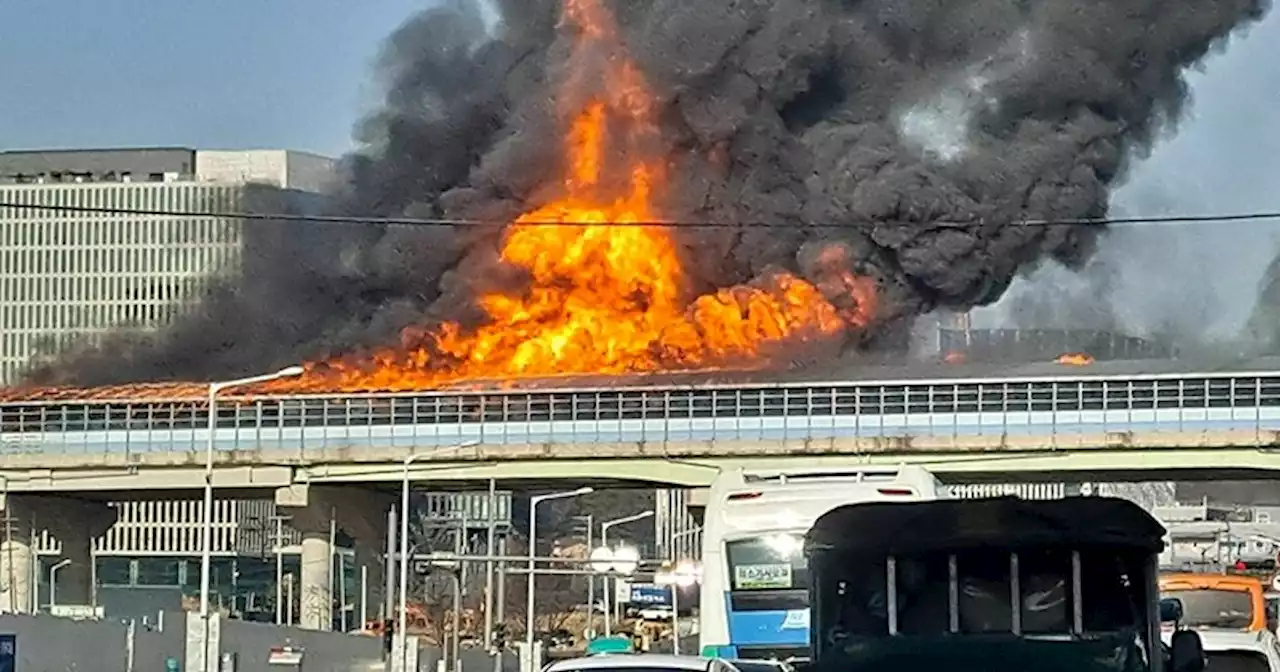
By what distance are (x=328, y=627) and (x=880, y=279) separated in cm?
2318

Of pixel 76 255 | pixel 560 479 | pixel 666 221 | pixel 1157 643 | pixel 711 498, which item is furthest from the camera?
pixel 76 255

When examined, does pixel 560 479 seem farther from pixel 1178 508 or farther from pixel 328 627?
pixel 1178 508

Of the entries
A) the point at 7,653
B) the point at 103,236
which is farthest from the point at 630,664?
the point at 103,236

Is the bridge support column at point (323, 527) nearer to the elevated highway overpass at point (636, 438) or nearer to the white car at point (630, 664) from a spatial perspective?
the elevated highway overpass at point (636, 438)

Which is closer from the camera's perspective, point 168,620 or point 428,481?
point 168,620

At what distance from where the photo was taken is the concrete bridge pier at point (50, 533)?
84688mm

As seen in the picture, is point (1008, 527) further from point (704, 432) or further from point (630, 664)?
point (704, 432)

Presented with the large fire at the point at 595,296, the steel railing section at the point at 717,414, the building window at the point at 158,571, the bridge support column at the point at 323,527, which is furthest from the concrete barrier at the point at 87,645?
the building window at the point at 158,571

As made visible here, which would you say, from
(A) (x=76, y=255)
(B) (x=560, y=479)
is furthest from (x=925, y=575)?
(A) (x=76, y=255)

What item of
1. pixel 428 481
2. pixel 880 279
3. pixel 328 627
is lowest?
pixel 328 627

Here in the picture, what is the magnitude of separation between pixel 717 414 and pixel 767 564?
52.3 meters

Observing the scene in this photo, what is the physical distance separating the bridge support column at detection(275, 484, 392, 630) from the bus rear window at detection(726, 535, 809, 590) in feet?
A: 174

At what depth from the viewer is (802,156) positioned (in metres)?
85.9

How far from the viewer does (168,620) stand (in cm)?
6141
